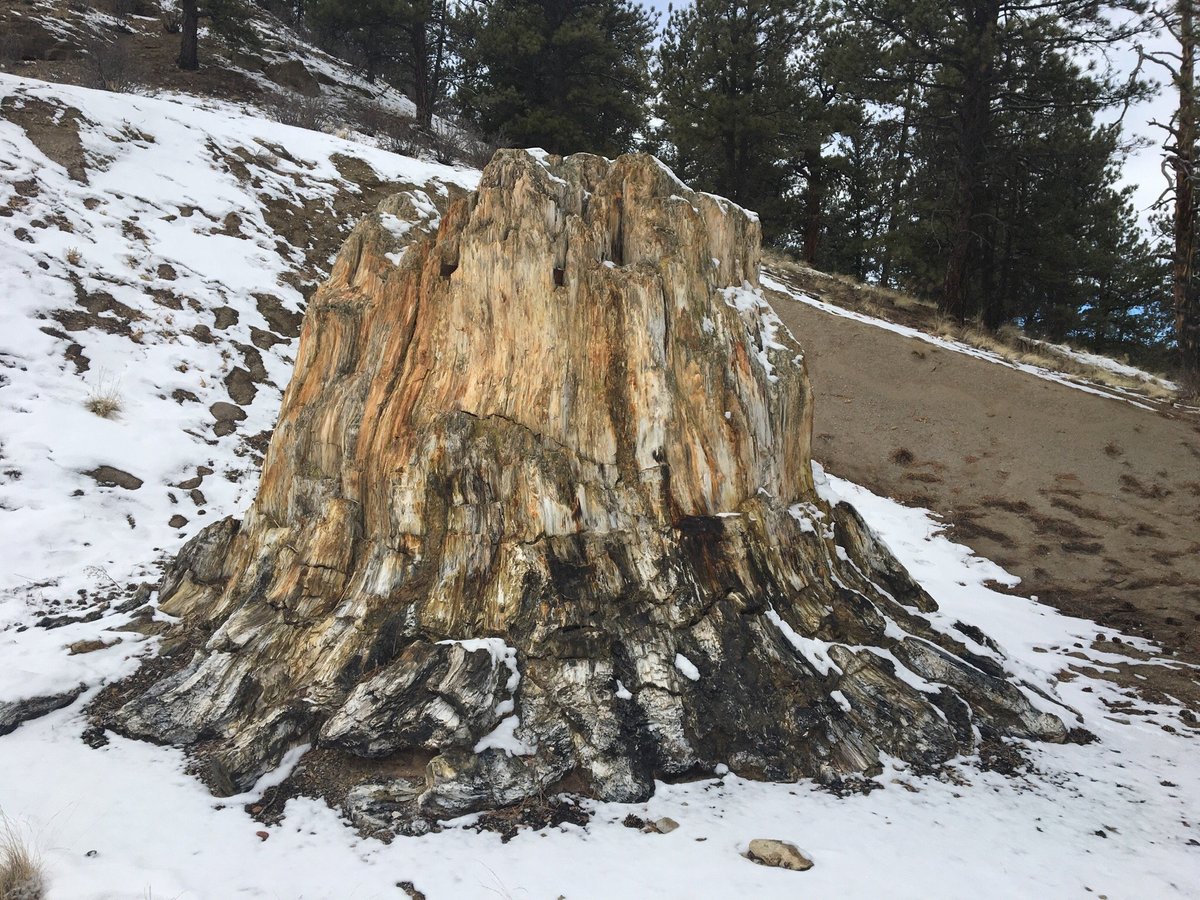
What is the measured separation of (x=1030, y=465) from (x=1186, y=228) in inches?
337

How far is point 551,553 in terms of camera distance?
4.85 metres

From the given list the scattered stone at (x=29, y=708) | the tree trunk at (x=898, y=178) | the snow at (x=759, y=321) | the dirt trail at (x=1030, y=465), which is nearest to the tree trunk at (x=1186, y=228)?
the dirt trail at (x=1030, y=465)

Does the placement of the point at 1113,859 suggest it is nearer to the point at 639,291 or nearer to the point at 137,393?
the point at 639,291

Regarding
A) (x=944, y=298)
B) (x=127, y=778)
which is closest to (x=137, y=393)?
(x=127, y=778)

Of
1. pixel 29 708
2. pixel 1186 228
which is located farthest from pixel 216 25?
pixel 1186 228

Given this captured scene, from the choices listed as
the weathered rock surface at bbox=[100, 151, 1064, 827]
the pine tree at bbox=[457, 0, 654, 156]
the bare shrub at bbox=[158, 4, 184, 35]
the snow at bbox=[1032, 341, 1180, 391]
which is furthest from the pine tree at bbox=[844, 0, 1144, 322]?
the bare shrub at bbox=[158, 4, 184, 35]

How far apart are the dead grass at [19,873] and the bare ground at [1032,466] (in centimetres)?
816

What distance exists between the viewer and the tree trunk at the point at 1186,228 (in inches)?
549

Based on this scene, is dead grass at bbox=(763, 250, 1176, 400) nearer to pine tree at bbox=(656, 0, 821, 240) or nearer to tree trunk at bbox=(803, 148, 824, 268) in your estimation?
tree trunk at bbox=(803, 148, 824, 268)

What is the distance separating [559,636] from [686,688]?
2.90ft

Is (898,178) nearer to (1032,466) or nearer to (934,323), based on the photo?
(934,323)

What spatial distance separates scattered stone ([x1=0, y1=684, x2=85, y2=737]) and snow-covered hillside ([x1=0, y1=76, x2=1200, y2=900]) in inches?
2.1

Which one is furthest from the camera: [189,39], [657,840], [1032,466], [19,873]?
[189,39]

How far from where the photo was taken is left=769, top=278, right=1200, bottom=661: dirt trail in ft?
28.9
